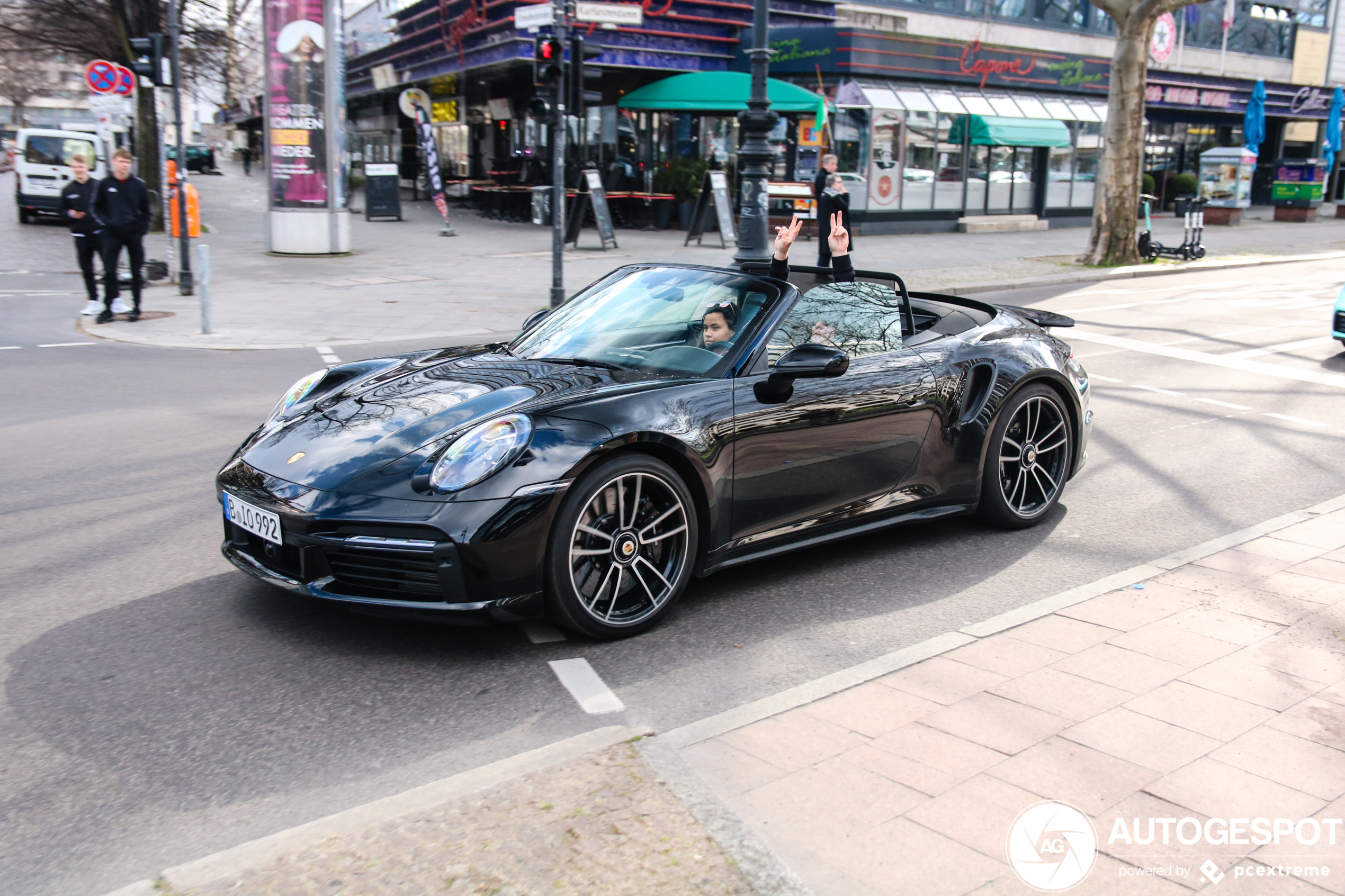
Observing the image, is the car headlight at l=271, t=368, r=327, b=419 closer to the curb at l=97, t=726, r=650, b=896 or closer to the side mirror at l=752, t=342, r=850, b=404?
the side mirror at l=752, t=342, r=850, b=404

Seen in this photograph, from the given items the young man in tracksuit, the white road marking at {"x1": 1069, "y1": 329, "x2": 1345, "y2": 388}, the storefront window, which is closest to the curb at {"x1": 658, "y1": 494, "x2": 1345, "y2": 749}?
the white road marking at {"x1": 1069, "y1": 329, "x2": 1345, "y2": 388}

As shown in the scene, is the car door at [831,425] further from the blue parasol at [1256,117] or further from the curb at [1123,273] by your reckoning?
the blue parasol at [1256,117]

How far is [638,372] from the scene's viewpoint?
450cm

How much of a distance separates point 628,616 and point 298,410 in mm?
1674

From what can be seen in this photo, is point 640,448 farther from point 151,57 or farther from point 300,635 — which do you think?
point 151,57

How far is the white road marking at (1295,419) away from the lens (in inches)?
318

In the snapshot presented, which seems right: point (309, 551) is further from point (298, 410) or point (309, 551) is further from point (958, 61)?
point (958, 61)

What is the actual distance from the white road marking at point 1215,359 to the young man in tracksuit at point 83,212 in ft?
36.8

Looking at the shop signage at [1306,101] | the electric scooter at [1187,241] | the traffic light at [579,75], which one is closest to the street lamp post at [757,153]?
the traffic light at [579,75]

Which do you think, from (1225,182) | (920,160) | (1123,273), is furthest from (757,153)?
(1225,182)

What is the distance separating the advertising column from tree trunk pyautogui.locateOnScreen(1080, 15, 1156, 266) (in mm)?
14055

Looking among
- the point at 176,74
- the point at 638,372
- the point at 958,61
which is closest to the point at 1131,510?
the point at 638,372

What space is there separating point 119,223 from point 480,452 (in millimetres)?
10835

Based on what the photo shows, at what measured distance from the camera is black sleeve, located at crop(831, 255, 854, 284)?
5344 mm
